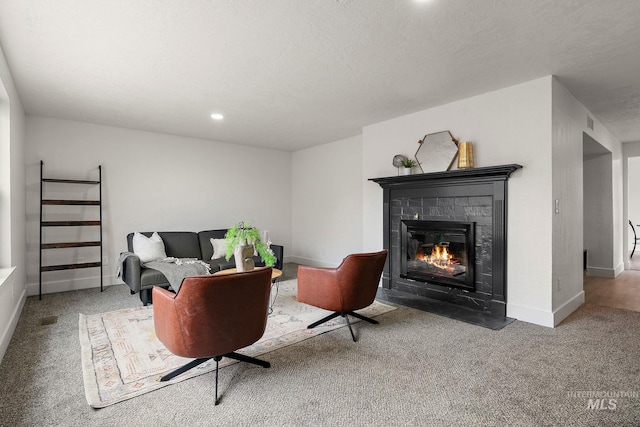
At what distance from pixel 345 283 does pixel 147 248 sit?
3032mm

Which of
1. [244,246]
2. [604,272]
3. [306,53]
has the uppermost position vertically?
[306,53]

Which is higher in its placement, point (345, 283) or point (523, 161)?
point (523, 161)

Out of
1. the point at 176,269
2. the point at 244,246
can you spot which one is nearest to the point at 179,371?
the point at 244,246

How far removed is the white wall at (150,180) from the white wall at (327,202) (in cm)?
40

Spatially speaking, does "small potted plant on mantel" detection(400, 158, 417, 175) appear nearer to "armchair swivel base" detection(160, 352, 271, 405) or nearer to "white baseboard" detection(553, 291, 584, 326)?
"white baseboard" detection(553, 291, 584, 326)

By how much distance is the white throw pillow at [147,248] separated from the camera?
14.6 feet

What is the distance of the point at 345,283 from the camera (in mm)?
2900

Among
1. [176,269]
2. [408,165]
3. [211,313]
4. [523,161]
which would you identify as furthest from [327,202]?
[211,313]

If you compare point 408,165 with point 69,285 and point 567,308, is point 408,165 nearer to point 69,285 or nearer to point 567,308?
point 567,308

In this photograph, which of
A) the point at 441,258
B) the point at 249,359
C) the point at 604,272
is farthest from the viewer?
the point at 604,272

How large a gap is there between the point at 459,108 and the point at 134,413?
4.15 meters

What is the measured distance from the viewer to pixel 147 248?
4.50 m

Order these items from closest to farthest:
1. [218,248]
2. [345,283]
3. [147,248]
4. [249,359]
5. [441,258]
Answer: [249,359]
[345,283]
[441,258]
[147,248]
[218,248]

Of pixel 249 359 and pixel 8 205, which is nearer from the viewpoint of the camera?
pixel 249 359
